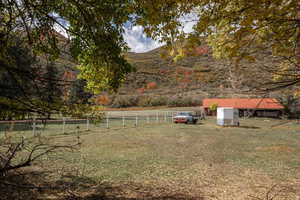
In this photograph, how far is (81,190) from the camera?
4266mm

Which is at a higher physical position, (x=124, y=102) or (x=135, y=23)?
(x=135, y=23)

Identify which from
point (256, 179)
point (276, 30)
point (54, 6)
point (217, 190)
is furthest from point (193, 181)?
point (54, 6)

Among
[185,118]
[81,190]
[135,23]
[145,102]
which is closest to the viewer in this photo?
[135,23]

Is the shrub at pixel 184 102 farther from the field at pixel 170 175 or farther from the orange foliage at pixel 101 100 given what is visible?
the field at pixel 170 175

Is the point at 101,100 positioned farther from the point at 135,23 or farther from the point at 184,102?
the point at 184,102

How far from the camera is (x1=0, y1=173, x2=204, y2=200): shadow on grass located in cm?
393

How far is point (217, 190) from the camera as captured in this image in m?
4.60

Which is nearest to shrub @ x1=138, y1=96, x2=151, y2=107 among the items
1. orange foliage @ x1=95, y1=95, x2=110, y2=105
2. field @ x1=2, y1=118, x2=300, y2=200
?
orange foliage @ x1=95, y1=95, x2=110, y2=105

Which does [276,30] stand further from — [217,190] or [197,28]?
[217,190]

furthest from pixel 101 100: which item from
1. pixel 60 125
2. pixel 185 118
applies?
pixel 185 118

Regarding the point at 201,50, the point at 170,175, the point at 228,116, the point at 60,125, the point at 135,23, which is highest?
the point at 135,23

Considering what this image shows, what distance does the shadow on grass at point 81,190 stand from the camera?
3930mm

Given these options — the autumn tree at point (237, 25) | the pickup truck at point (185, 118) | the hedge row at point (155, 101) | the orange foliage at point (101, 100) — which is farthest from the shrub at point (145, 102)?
the autumn tree at point (237, 25)

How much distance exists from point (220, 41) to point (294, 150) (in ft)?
29.3
